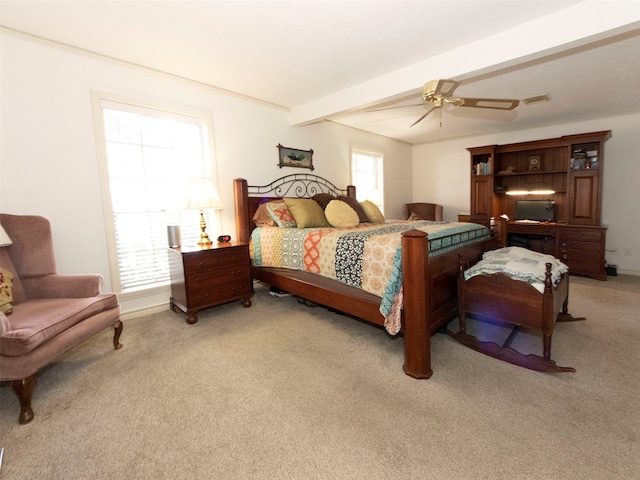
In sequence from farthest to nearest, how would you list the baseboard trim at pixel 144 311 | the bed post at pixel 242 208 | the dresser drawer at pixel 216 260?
1. the bed post at pixel 242 208
2. the baseboard trim at pixel 144 311
3. the dresser drawer at pixel 216 260

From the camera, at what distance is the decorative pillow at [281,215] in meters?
3.52

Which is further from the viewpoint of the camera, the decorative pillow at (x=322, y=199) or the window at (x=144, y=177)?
the decorative pillow at (x=322, y=199)

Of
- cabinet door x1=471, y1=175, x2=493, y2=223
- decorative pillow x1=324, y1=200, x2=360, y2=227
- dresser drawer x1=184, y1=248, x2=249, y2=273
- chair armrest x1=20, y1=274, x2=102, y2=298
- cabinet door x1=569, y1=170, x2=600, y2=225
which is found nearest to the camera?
chair armrest x1=20, y1=274, x2=102, y2=298

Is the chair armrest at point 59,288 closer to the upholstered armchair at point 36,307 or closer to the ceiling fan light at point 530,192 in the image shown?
the upholstered armchair at point 36,307

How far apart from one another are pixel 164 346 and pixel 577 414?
2.84 metres

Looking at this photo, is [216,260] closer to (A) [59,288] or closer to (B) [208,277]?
(B) [208,277]

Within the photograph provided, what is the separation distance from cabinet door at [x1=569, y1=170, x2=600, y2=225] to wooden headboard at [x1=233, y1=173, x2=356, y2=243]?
332 cm

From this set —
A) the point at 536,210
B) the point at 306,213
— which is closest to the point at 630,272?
the point at 536,210

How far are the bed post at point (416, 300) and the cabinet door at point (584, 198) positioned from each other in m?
4.09

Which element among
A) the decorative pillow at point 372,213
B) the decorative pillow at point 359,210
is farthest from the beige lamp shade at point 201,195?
the decorative pillow at point 372,213

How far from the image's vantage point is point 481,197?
5.44 meters

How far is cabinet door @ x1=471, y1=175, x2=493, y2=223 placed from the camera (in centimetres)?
533

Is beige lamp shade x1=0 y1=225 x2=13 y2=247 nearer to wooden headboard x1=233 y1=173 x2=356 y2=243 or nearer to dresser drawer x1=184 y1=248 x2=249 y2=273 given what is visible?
dresser drawer x1=184 y1=248 x2=249 y2=273

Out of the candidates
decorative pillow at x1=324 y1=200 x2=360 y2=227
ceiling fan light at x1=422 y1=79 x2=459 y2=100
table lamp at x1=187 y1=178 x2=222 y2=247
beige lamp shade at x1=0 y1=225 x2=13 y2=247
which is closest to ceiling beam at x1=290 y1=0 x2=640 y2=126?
ceiling fan light at x1=422 y1=79 x2=459 y2=100
